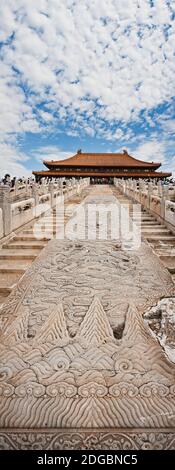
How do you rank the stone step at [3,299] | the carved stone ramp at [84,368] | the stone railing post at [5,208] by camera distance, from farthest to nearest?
the stone railing post at [5,208] < the stone step at [3,299] < the carved stone ramp at [84,368]

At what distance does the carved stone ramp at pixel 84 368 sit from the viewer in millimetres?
1713

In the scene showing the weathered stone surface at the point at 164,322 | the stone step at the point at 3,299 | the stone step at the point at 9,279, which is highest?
the stone step at the point at 9,279

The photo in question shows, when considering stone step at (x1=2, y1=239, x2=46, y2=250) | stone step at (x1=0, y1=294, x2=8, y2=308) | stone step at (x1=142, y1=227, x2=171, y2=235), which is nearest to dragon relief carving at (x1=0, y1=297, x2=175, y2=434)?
stone step at (x1=0, y1=294, x2=8, y2=308)

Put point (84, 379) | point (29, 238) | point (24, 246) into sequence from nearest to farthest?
point (84, 379), point (24, 246), point (29, 238)

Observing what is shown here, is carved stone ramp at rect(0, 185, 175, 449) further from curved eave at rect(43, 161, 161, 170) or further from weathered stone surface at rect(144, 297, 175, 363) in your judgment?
curved eave at rect(43, 161, 161, 170)

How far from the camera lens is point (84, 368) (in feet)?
7.22

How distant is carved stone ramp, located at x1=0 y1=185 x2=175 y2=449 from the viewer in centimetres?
171

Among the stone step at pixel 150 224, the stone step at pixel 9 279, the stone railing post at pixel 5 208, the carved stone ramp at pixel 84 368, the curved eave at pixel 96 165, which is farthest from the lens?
the curved eave at pixel 96 165

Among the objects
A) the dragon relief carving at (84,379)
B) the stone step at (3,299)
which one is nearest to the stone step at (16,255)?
the stone step at (3,299)

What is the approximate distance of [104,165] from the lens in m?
38.9

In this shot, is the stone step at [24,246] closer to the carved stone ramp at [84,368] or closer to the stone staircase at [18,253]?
the stone staircase at [18,253]

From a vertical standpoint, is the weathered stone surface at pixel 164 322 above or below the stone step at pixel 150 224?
below

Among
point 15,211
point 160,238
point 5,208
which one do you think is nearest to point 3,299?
point 5,208

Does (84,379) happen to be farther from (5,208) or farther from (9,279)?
(5,208)
